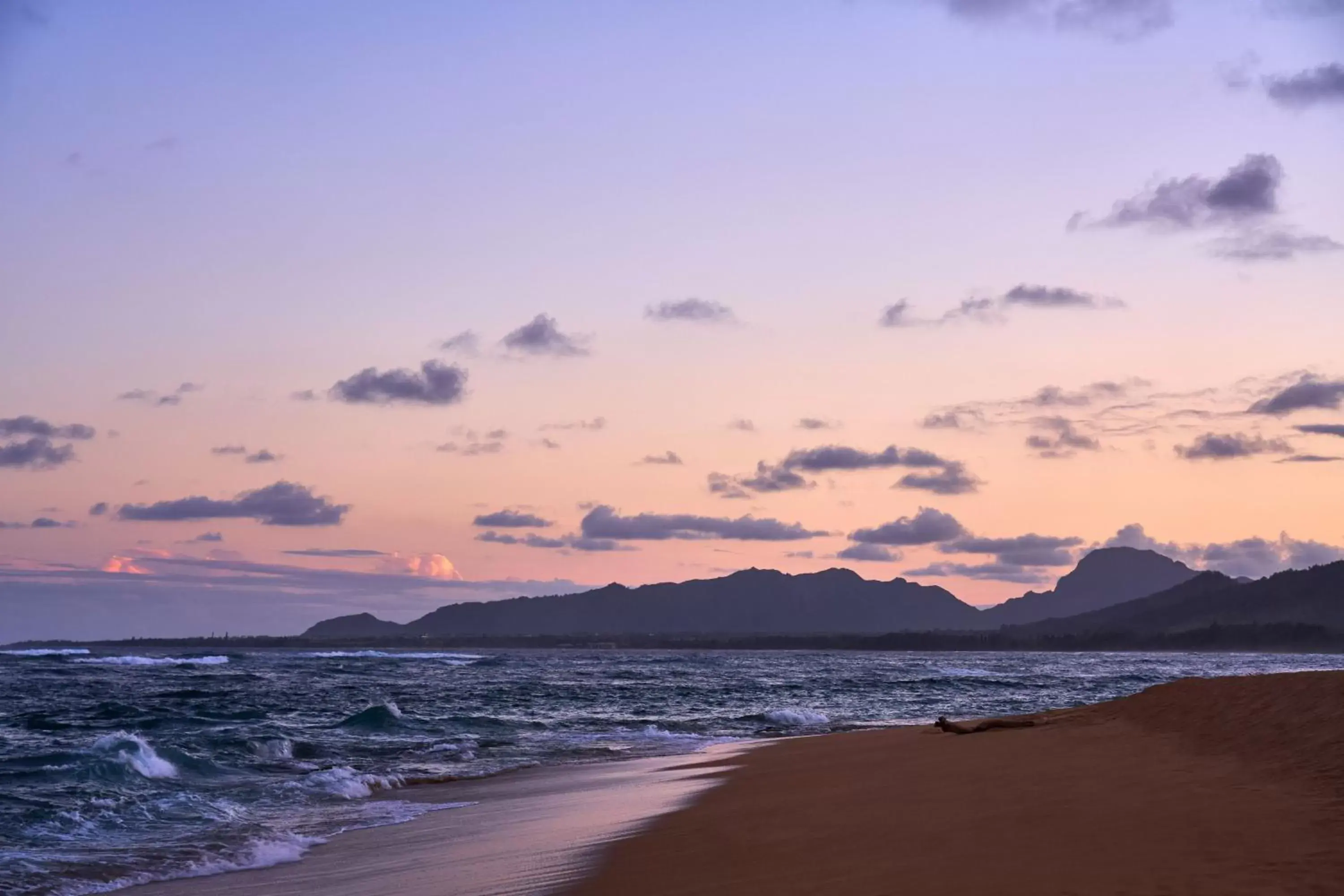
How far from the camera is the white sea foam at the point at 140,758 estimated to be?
21.4 m

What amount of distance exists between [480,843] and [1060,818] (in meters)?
6.73

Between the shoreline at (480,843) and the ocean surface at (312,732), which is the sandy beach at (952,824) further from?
the ocean surface at (312,732)

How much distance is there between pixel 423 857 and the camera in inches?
497

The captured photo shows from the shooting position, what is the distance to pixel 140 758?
71.1 feet

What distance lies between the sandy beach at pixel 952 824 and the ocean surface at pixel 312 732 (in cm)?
163

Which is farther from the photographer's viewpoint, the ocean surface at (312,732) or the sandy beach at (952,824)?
the ocean surface at (312,732)

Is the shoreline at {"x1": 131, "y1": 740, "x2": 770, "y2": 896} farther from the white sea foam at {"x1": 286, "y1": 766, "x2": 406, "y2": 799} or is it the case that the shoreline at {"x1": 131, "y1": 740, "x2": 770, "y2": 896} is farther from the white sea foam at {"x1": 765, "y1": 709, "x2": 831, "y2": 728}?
the white sea foam at {"x1": 765, "y1": 709, "x2": 831, "y2": 728}

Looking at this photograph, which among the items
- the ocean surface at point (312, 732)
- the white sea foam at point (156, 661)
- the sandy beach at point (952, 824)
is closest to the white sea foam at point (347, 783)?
the ocean surface at point (312, 732)

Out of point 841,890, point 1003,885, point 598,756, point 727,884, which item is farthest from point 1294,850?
point 598,756

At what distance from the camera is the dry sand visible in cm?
779

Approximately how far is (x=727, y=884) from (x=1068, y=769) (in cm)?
619

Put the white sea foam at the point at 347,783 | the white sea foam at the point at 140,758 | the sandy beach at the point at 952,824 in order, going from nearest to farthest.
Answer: the sandy beach at the point at 952,824
the white sea foam at the point at 347,783
the white sea foam at the point at 140,758

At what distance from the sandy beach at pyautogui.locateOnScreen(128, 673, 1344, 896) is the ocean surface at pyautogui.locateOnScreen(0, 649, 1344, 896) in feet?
5.34

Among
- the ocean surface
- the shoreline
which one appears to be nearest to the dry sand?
the shoreline
